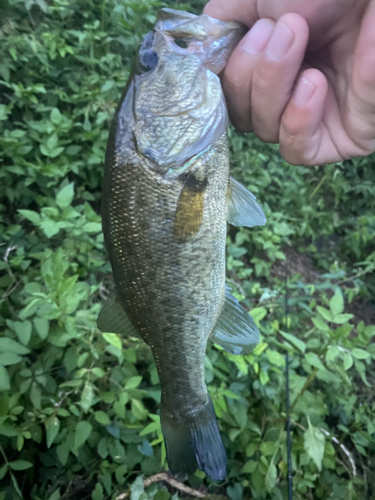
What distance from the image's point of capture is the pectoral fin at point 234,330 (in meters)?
1.19

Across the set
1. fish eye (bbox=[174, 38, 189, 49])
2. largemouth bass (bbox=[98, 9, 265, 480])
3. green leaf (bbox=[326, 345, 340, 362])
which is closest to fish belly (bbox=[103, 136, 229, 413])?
largemouth bass (bbox=[98, 9, 265, 480])

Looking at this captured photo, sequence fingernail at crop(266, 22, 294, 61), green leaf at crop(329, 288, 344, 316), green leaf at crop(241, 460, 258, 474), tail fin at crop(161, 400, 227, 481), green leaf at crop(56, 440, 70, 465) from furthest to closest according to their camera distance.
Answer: green leaf at crop(241, 460, 258, 474), green leaf at crop(329, 288, 344, 316), green leaf at crop(56, 440, 70, 465), tail fin at crop(161, 400, 227, 481), fingernail at crop(266, 22, 294, 61)

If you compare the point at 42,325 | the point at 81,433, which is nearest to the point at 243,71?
the point at 42,325

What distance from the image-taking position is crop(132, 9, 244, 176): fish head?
3.24 feet

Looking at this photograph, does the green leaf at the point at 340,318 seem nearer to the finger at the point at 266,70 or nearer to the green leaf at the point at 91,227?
the finger at the point at 266,70

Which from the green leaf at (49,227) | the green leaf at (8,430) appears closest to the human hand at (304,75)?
the green leaf at (49,227)

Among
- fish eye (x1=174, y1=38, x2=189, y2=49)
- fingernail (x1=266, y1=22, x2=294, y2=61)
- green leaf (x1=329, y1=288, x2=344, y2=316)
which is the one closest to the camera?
fingernail (x1=266, y1=22, x2=294, y2=61)

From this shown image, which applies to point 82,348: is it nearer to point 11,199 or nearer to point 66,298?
point 66,298

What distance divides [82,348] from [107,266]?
1.96ft

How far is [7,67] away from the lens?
2.23m

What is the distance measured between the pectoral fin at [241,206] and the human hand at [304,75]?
220 mm

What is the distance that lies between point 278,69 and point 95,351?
4.32 feet

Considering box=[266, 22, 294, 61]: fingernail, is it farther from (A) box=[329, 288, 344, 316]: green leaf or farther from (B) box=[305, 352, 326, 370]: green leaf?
(B) box=[305, 352, 326, 370]: green leaf

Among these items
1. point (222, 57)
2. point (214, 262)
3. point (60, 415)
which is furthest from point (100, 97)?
point (60, 415)
